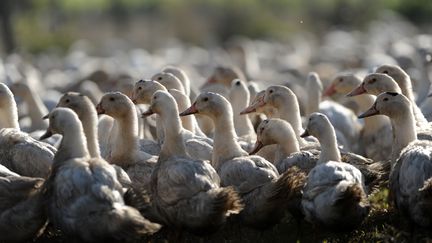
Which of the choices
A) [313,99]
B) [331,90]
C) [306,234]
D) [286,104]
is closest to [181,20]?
[331,90]

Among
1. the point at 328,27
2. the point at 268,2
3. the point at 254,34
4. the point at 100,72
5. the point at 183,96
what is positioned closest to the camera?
the point at 183,96

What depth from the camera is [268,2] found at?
70000mm

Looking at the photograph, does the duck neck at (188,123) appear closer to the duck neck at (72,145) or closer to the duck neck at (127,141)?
the duck neck at (127,141)

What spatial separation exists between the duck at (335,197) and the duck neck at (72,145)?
201 centimetres

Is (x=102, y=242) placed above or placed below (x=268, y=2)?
above

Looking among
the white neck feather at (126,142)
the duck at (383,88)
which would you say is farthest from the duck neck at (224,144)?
the duck at (383,88)

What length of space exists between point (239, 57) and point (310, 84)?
12634mm

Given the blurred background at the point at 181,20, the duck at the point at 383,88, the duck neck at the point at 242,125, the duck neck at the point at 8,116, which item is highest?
the duck neck at the point at 8,116

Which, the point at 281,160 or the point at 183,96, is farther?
the point at 183,96

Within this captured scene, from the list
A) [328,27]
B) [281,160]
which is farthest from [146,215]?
[328,27]

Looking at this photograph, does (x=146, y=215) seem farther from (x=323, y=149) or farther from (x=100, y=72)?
(x=100, y=72)

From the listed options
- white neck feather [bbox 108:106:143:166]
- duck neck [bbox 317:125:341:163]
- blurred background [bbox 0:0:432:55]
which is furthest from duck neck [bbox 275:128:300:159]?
blurred background [bbox 0:0:432:55]

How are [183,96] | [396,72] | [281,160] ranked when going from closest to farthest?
1. [281,160]
2. [183,96]
3. [396,72]

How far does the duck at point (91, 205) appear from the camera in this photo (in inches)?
356
